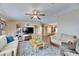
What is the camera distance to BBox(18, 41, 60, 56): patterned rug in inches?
53.3

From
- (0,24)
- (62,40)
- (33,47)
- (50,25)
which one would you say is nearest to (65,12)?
(50,25)

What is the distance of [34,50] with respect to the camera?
1.40 metres

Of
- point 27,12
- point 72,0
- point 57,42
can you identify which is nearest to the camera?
point 72,0

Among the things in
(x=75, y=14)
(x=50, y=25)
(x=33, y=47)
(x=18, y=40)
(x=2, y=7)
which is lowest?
(x=33, y=47)

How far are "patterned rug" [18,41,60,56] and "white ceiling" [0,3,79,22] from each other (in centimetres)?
40

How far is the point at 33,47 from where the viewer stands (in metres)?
1.44

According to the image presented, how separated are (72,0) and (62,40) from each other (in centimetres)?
58

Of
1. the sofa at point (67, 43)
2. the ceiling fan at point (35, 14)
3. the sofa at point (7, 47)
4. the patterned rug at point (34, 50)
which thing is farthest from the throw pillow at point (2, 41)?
the sofa at point (67, 43)

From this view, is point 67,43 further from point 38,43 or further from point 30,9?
point 30,9

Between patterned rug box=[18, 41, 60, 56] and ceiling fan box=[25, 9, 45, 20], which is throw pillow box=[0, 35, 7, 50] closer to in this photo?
patterned rug box=[18, 41, 60, 56]

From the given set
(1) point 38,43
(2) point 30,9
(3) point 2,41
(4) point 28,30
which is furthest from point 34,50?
(2) point 30,9

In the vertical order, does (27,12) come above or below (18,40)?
above

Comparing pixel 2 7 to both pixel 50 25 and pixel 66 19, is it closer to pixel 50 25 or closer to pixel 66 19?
pixel 50 25

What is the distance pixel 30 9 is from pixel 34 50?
59 cm
